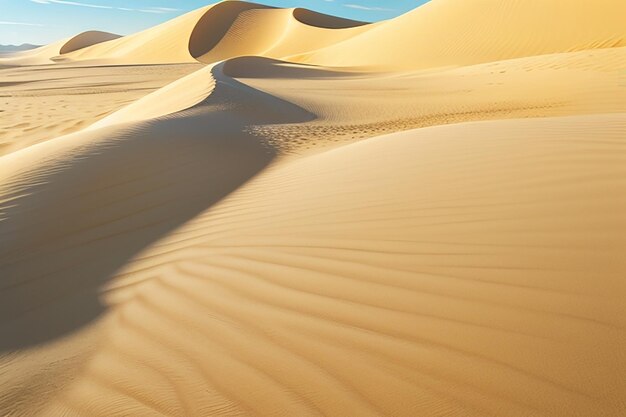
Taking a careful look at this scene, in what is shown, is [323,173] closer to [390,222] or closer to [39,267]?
[390,222]

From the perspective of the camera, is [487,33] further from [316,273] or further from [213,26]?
[213,26]

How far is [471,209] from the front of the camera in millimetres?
2986

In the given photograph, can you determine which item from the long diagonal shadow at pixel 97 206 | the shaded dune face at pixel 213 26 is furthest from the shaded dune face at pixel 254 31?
the long diagonal shadow at pixel 97 206

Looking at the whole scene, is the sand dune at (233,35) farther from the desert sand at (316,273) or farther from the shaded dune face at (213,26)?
the desert sand at (316,273)

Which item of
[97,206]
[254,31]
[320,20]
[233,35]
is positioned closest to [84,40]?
[233,35]

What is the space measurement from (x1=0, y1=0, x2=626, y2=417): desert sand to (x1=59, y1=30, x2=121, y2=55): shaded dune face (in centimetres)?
7575

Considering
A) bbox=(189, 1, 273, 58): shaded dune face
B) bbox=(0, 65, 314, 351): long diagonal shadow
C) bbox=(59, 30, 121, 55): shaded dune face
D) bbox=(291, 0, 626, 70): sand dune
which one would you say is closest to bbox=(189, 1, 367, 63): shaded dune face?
bbox=(189, 1, 273, 58): shaded dune face

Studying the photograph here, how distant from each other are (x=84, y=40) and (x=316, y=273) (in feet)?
285

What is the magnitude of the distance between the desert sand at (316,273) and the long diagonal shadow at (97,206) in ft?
0.06

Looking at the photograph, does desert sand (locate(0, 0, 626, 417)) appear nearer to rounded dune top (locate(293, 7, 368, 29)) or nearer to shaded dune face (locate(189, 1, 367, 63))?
shaded dune face (locate(189, 1, 367, 63))

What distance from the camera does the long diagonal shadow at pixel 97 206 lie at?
8.68ft

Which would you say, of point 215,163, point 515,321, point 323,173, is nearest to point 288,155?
point 215,163

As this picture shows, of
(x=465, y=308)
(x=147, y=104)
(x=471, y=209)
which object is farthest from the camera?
(x=147, y=104)

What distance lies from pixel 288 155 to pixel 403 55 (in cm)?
2134
